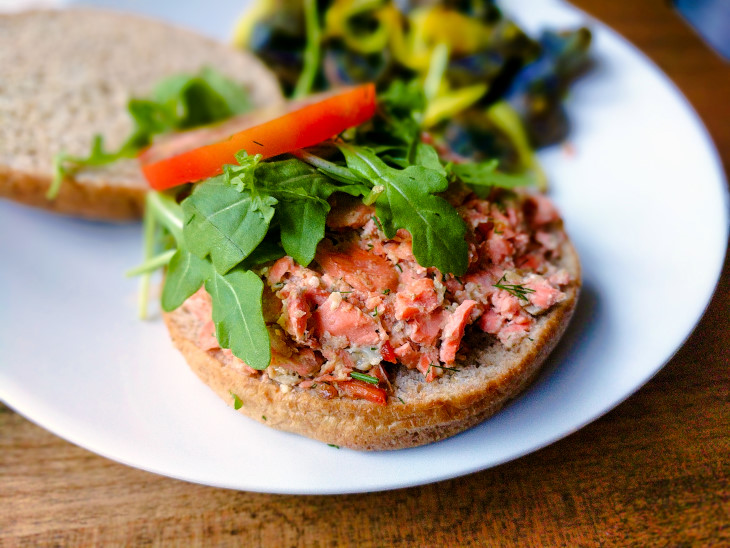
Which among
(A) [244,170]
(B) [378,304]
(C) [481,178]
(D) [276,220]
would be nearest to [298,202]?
(D) [276,220]

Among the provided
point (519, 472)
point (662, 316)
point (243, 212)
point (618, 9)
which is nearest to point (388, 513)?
point (519, 472)

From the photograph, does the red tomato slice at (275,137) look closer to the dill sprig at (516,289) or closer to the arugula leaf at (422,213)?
the arugula leaf at (422,213)

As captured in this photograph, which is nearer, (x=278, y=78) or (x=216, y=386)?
(x=216, y=386)

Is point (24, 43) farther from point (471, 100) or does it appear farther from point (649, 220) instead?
point (649, 220)

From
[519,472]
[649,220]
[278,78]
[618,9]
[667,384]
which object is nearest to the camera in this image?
[519,472]

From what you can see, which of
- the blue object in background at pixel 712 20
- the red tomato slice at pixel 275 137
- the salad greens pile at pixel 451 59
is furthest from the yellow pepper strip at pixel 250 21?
the blue object in background at pixel 712 20

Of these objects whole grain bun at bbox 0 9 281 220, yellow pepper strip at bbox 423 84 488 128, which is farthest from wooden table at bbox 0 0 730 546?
yellow pepper strip at bbox 423 84 488 128

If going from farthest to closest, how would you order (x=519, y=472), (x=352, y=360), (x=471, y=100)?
(x=471, y=100) → (x=519, y=472) → (x=352, y=360)
